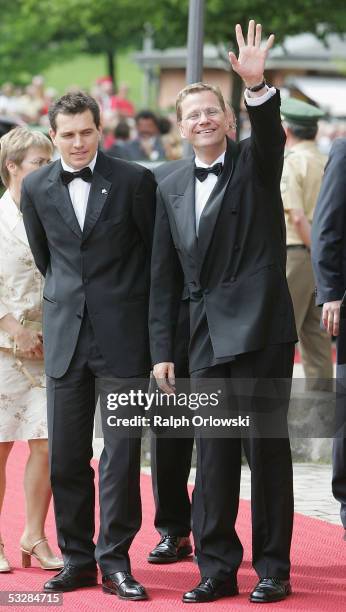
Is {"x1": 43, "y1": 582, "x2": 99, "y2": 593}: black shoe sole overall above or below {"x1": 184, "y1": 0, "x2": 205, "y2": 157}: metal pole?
below

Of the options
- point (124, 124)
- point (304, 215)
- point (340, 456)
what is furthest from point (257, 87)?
point (124, 124)

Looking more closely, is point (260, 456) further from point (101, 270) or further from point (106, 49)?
point (106, 49)

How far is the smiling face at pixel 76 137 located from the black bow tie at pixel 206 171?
1.60 feet

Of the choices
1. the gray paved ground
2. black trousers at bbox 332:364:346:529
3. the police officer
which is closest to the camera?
black trousers at bbox 332:364:346:529

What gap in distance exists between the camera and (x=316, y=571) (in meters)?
6.74

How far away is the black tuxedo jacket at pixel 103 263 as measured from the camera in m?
6.28

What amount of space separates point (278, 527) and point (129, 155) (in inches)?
463

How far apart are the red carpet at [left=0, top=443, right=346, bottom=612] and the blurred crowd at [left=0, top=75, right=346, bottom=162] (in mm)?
2431

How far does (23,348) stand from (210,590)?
4.81 feet

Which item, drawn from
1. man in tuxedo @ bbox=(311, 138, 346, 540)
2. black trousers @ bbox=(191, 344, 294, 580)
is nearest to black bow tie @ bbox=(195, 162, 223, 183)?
black trousers @ bbox=(191, 344, 294, 580)

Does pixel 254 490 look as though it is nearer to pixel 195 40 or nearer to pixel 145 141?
pixel 195 40

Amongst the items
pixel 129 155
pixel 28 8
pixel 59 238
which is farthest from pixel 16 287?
pixel 28 8

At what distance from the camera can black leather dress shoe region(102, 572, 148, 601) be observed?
20.2 ft

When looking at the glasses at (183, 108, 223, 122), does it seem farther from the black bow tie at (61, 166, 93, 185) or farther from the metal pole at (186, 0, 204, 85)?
the metal pole at (186, 0, 204, 85)
